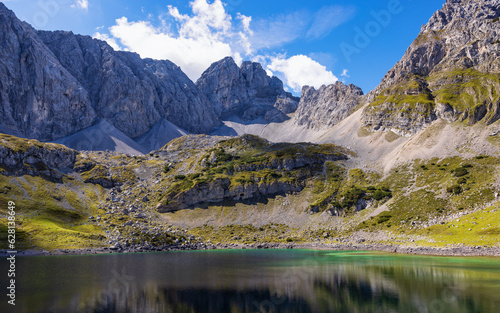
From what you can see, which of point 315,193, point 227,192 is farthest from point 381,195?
point 227,192

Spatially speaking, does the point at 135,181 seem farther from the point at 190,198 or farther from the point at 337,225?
the point at 337,225

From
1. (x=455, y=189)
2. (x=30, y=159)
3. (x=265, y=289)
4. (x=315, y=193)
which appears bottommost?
(x=265, y=289)

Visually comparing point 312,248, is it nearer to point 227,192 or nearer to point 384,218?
point 384,218

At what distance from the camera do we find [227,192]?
170 meters

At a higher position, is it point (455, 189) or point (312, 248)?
point (455, 189)

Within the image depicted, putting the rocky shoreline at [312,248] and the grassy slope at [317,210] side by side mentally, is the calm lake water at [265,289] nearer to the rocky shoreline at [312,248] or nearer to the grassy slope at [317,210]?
the rocky shoreline at [312,248]

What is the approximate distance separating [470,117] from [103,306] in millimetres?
184754

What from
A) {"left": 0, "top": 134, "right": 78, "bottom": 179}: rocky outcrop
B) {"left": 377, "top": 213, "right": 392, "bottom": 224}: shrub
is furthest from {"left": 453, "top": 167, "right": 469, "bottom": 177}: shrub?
{"left": 0, "top": 134, "right": 78, "bottom": 179}: rocky outcrop

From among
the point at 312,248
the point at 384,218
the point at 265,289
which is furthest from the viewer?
the point at 384,218

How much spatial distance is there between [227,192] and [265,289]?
12845cm

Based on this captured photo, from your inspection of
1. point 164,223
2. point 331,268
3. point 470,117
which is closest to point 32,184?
point 164,223

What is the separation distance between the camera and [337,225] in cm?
13350

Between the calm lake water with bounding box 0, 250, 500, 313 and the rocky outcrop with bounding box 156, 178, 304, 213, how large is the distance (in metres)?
105

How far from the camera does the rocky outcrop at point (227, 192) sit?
167 m
